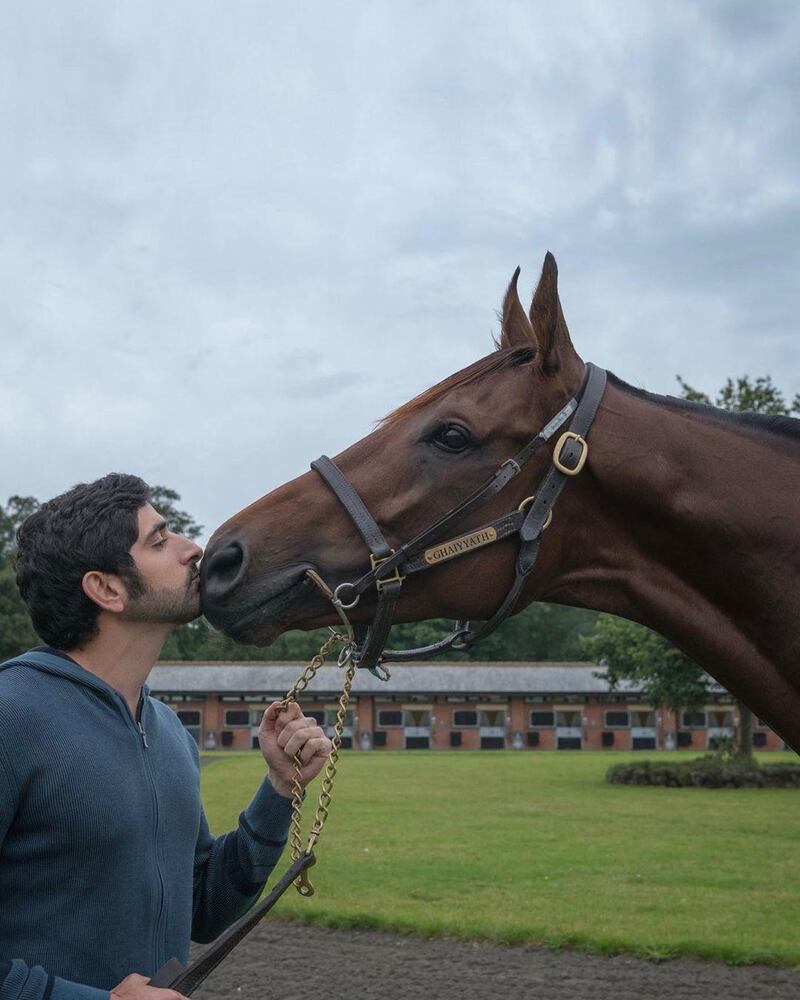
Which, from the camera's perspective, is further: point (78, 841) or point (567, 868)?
point (567, 868)

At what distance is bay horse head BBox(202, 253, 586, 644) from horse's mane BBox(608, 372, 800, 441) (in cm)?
20

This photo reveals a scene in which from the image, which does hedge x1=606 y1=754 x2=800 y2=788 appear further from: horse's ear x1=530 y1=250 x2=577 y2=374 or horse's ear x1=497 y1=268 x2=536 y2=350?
horse's ear x1=530 y1=250 x2=577 y2=374

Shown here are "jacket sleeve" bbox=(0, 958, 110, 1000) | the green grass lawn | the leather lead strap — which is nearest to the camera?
"jacket sleeve" bbox=(0, 958, 110, 1000)

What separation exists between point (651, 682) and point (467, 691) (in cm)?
2693

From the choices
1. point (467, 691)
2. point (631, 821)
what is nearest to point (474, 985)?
point (631, 821)

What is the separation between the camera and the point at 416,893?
11.2 meters

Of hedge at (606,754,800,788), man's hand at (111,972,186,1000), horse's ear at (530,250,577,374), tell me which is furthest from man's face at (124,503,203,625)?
hedge at (606,754,800,788)

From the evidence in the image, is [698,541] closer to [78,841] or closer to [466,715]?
[78,841]

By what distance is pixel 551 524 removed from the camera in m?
3.19

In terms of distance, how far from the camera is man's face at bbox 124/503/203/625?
283 cm

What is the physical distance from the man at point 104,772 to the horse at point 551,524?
26 cm

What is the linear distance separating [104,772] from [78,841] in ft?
0.58

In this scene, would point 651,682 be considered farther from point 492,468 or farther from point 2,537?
point 2,537

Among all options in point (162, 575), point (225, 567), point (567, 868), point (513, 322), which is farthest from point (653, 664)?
point (162, 575)
